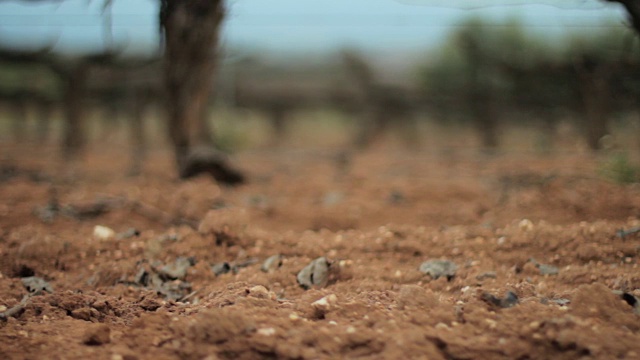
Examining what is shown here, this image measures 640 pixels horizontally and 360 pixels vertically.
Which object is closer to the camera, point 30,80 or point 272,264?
point 272,264

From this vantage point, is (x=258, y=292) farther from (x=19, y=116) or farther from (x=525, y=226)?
(x=19, y=116)

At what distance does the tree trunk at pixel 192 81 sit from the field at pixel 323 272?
15.4 inches

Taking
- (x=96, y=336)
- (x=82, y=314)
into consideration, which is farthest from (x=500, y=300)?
(x=82, y=314)

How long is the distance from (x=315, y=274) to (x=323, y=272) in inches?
1.4

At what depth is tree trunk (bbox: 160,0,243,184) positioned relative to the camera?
214 inches

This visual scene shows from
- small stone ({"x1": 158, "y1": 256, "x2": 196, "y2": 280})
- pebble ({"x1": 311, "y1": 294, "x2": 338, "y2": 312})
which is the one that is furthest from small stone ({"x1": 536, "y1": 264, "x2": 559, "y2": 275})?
small stone ({"x1": 158, "y1": 256, "x2": 196, "y2": 280})

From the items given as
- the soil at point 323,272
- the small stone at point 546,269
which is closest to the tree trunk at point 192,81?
the soil at point 323,272

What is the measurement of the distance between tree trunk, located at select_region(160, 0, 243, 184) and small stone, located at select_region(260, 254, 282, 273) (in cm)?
301

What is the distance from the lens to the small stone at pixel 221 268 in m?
2.71

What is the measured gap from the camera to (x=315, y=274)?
8.28ft

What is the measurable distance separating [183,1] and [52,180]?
87.3 inches

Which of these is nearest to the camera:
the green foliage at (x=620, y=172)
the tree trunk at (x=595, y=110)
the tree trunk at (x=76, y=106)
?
the green foliage at (x=620, y=172)

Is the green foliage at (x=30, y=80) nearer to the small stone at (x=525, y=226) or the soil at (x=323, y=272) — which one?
the soil at (x=323, y=272)

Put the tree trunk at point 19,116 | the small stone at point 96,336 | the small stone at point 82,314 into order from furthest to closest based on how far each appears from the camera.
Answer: the tree trunk at point 19,116 < the small stone at point 82,314 < the small stone at point 96,336
